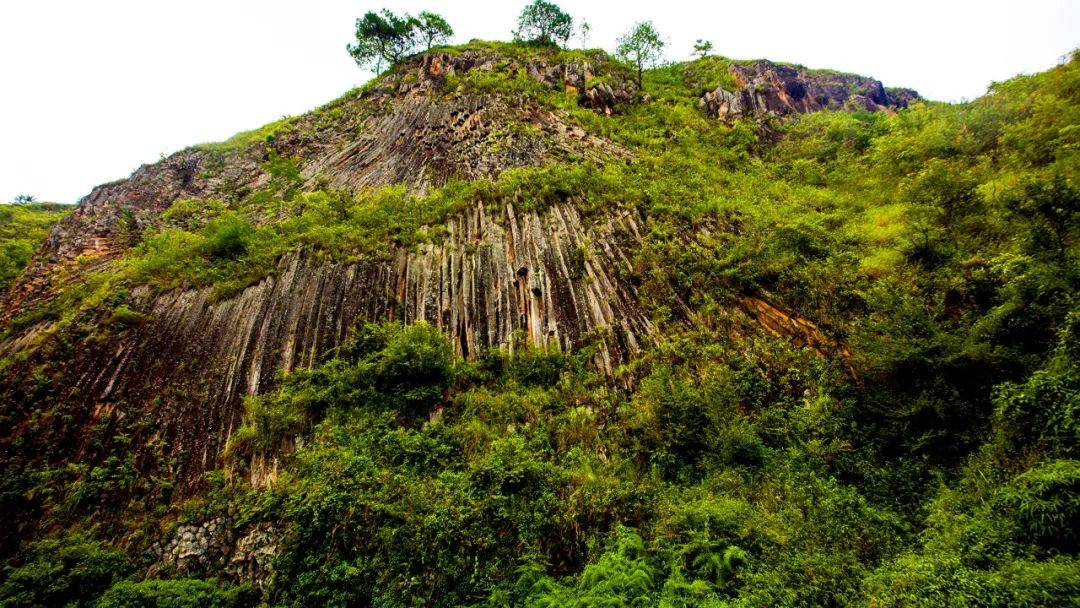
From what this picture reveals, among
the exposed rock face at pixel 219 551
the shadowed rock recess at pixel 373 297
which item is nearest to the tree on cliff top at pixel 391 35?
the shadowed rock recess at pixel 373 297

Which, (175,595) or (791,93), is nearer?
(175,595)

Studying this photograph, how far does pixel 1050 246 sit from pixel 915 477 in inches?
A: 173

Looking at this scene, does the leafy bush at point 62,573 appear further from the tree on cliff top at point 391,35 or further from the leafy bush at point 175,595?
the tree on cliff top at point 391,35

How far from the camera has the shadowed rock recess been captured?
10992 mm

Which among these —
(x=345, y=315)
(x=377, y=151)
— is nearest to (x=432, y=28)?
(x=377, y=151)

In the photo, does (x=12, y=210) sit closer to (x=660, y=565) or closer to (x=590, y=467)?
(x=590, y=467)

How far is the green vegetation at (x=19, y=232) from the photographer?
16641mm

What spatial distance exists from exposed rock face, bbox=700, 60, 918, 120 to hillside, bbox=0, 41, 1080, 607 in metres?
10.00

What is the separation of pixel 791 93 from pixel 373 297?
31.8m

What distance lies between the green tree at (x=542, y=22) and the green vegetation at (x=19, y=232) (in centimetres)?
3114

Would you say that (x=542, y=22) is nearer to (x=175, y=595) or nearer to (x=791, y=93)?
(x=791, y=93)

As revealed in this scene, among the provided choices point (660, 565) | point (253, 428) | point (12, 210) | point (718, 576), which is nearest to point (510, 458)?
point (660, 565)

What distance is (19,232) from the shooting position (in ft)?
70.7

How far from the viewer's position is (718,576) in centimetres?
587
